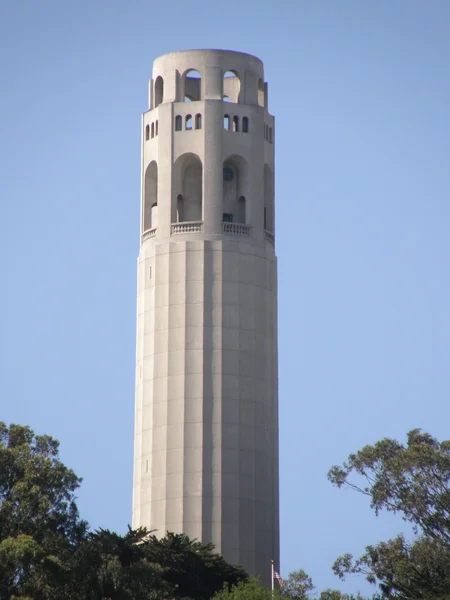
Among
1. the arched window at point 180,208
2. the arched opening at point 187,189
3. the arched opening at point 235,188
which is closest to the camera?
the arched opening at point 187,189

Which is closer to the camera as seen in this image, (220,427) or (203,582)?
(203,582)

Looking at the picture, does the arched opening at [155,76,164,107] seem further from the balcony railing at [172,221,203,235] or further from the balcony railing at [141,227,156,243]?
the balcony railing at [172,221,203,235]

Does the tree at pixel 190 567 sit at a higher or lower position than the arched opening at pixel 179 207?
lower

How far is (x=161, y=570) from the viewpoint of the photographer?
82.2 metres

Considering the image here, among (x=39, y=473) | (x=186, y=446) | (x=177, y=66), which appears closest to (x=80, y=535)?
(x=39, y=473)

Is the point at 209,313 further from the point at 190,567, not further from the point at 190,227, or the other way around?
the point at 190,567

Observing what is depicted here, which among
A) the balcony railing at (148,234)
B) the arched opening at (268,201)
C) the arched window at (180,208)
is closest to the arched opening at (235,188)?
the arched opening at (268,201)

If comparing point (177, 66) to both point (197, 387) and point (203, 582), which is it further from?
point (203, 582)

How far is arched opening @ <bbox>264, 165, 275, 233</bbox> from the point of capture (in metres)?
107

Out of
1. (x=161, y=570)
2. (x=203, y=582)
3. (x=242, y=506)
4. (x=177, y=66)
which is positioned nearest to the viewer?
(x=161, y=570)

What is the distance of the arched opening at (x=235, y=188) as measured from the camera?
10588 cm

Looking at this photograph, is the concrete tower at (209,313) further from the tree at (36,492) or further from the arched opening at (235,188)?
the tree at (36,492)

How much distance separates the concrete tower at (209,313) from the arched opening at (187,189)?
77mm

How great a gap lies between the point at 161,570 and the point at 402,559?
17.3 metres
